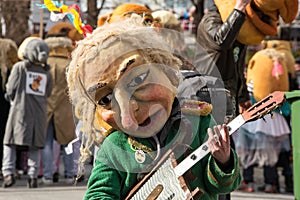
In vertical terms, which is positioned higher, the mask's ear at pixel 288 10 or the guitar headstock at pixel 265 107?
the guitar headstock at pixel 265 107

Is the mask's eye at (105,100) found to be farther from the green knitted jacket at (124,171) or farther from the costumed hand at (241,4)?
the costumed hand at (241,4)

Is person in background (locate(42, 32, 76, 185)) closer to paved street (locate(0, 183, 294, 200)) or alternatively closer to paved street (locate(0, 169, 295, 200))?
paved street (locate(0, 169, 295, 200))

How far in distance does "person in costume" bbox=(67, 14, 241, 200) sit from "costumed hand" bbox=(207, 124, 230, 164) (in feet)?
0.18

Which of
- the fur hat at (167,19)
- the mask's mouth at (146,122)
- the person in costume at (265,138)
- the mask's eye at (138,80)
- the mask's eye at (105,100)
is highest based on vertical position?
the mask's eye at (138,80)

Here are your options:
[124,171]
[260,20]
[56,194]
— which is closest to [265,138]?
[56,194]

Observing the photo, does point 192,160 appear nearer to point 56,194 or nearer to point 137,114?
point 137,114

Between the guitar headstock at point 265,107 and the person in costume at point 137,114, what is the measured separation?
188mm

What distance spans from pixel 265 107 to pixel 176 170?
43cm

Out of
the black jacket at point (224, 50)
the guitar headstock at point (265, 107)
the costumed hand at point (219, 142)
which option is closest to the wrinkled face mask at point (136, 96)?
the costumed hand at point (219, 142)

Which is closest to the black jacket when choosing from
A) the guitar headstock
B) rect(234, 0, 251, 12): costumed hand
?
rect(234, 0, 251, 12): costumed hand

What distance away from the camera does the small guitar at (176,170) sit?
2.89 metres

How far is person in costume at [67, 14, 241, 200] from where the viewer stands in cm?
307

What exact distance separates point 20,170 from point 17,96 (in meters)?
1.38

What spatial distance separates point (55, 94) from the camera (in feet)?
34.3
